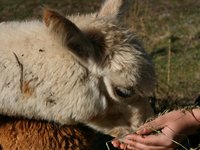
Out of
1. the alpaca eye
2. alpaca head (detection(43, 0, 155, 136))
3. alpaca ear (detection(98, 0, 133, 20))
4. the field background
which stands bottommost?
the field background

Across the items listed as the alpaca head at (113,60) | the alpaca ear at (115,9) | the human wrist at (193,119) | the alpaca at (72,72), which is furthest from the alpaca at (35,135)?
the alpaca ear at (115,9)

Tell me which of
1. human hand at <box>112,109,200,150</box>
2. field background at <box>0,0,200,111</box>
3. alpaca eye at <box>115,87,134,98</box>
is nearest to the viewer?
human hand at <box>112,109,200,150</box>

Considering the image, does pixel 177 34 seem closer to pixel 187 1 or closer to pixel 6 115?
pixel 187 1

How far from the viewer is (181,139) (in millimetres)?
3805

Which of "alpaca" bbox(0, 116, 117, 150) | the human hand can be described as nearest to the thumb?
the human hand

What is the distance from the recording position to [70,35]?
3.54 m

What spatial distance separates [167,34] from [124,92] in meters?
6.86

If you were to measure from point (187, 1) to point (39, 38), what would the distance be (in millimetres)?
10687

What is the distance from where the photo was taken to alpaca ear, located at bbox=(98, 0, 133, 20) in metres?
4.26

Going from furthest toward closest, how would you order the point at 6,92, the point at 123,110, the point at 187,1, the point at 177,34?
the point at 187,1 → the point at 177,34 → the point at 123,110 → the point at 6,92

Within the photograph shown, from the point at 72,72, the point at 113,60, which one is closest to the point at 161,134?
the point at 113,60

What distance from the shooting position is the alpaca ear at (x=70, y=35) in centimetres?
337

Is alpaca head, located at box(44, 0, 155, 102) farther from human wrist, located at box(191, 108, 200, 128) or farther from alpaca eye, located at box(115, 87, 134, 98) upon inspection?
human wrist, located at box(191, 108, 200, 128)

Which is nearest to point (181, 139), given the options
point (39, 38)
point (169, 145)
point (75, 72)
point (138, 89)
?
point (169, 145)
